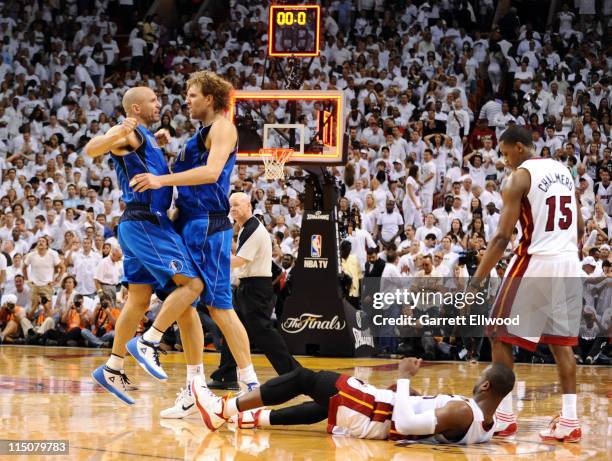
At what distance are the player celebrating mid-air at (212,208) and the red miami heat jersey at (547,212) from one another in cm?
213

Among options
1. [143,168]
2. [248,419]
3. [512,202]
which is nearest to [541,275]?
[512,202]

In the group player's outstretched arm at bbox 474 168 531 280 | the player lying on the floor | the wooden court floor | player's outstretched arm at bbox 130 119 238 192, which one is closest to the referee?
the wooden court floor

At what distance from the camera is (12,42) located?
957 inches

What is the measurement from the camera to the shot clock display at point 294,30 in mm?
13383

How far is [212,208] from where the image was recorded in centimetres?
737

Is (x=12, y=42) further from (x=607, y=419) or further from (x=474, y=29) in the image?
(x=607, y=419)

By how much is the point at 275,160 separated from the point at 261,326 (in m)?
4.32

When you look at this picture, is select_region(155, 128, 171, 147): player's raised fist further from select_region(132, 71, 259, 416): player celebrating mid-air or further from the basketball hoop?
the basketball hoop

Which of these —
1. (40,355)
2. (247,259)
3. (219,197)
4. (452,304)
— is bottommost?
(40,355)

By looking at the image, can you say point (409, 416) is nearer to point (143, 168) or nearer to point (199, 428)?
point (199, 428)

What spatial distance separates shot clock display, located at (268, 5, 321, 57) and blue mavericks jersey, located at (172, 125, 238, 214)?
244 inches

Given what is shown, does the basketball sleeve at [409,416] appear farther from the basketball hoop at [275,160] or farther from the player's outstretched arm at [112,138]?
the basketball hoop at [275,160]

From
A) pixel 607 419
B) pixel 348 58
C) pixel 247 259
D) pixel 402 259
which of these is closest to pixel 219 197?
pixel 247 259

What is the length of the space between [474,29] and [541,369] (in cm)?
1319
